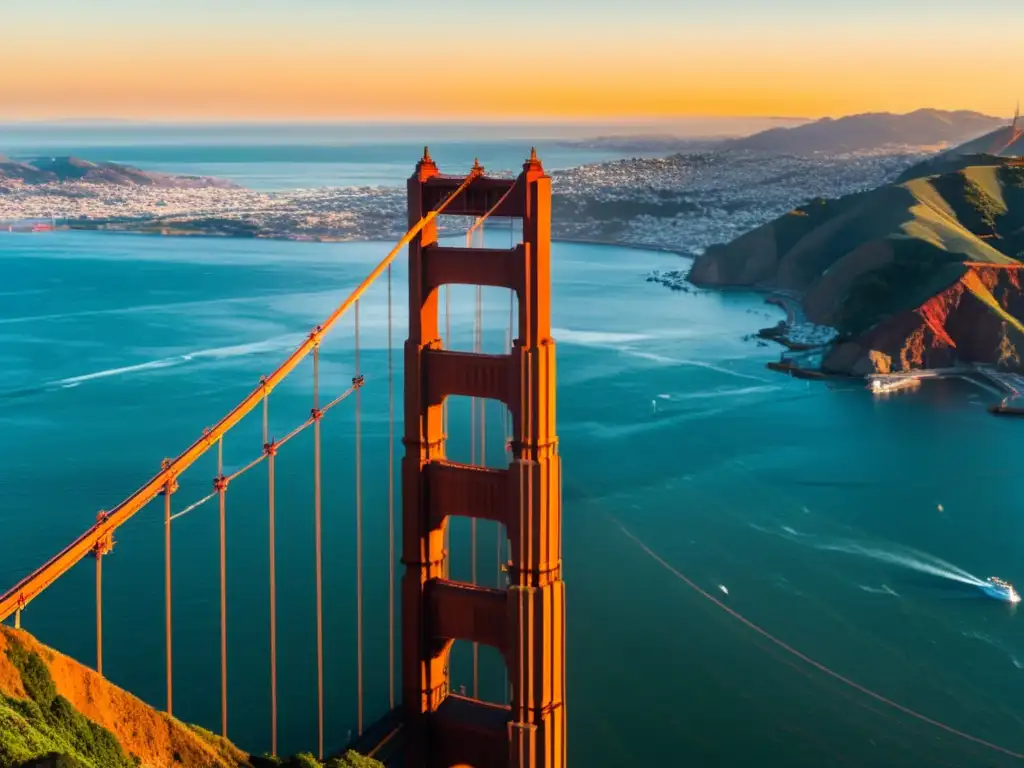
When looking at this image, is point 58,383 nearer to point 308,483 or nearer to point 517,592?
point 308,483

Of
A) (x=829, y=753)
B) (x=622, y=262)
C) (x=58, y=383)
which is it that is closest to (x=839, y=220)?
(x=622, y=262)

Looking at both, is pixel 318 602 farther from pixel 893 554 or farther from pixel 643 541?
pixel 893 554

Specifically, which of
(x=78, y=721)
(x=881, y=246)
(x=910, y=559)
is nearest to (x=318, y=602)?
(x=78, y=721)

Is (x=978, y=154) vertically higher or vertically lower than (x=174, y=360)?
higher

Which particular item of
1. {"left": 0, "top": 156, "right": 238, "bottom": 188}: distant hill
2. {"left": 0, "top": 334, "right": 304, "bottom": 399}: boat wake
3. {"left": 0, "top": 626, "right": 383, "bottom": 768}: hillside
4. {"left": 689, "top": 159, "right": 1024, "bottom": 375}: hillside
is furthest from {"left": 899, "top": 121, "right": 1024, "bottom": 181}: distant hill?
{"left": 0, "top": 156, "right": 238, "bottom": 188}: distant hill

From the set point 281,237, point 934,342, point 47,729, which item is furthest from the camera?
point 281,237

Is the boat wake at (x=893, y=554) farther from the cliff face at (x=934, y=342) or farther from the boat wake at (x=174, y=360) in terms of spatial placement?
the boat wake at (x=174, y=360)

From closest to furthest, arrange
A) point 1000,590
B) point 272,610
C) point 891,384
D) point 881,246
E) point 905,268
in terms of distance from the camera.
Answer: point 272,610, point 1000,590, point 891,384, point 905,268, point 881,246

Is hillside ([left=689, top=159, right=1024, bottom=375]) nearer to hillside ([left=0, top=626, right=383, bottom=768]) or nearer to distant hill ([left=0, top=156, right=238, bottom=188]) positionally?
hillside ([left=0, top=626, right=383, bottom=768])
